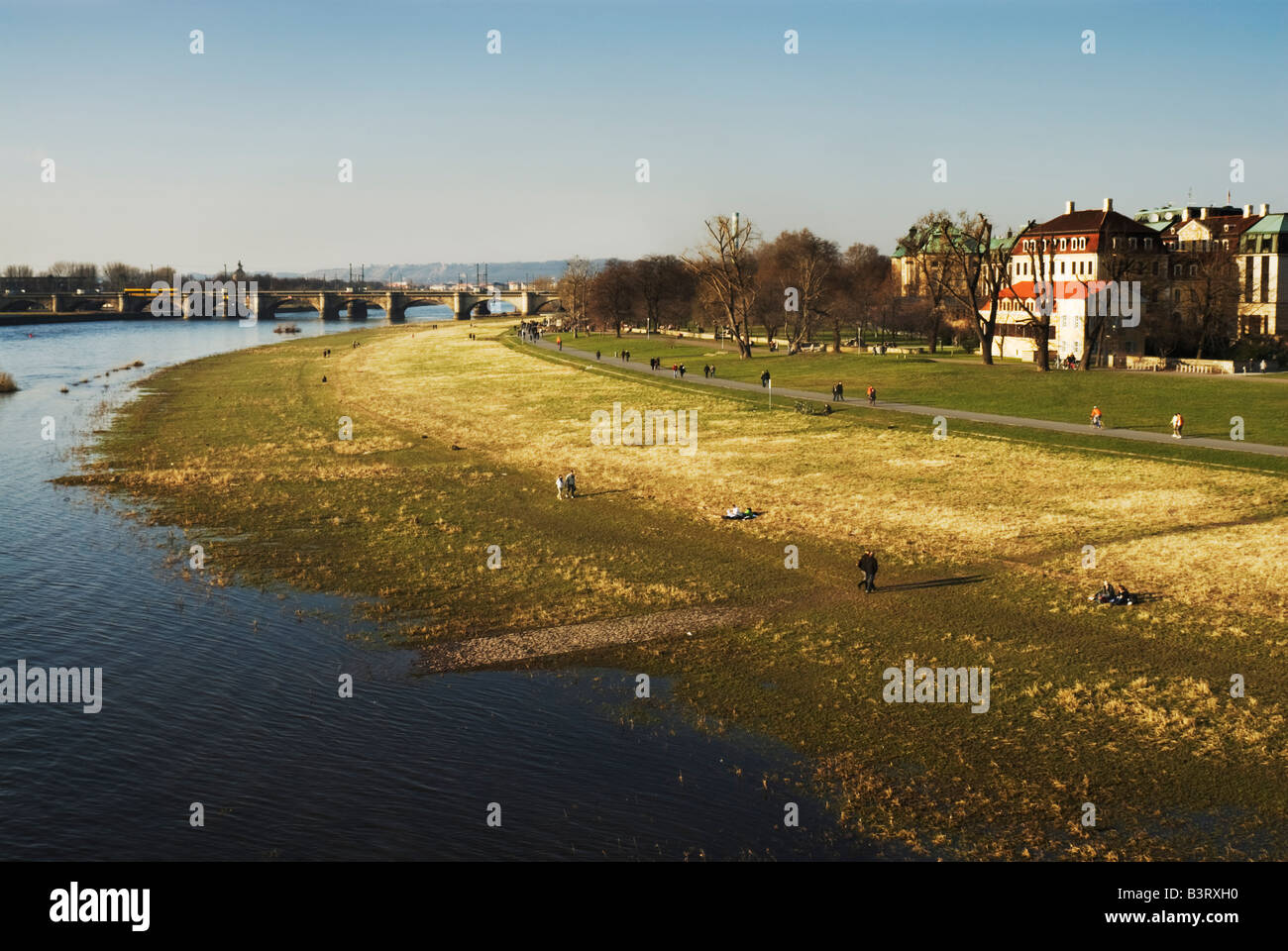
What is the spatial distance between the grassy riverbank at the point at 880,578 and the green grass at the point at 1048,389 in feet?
30.4

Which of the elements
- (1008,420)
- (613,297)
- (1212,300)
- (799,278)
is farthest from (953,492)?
(613,297)

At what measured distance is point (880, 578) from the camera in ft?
116

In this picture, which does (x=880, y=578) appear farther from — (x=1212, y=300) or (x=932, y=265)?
(x=932, y=265)

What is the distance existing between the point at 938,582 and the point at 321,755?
1989 cm

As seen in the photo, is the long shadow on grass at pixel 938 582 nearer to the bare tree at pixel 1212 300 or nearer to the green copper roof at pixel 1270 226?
the bare tree at pixel 1212 300

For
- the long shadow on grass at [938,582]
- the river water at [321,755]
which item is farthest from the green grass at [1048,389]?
the river water at [321,755]

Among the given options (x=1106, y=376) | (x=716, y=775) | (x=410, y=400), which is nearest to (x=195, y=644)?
(x=716, y=775)

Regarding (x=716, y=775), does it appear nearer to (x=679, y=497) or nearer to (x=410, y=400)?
(x=679, y=497)

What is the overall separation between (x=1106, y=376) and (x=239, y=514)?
200 feet

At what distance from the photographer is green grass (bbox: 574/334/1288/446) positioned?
6091cm

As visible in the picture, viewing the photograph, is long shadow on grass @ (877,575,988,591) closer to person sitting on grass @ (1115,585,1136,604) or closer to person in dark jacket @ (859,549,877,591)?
person in dark jacket @ (859,549,877,591)

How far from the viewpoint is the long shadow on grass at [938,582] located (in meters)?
34.1

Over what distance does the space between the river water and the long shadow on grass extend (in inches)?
420

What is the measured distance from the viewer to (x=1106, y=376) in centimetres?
7881
